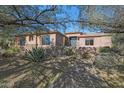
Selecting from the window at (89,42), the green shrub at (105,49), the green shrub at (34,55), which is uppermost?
the window at (89,42)

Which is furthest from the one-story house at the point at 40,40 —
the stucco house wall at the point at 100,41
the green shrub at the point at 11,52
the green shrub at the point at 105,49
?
the green shrub at the point at 105,49

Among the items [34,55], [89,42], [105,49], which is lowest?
[34,55]

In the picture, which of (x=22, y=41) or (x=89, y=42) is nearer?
(x=22, y=41)

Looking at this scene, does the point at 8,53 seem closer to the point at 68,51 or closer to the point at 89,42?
the point at 68,51

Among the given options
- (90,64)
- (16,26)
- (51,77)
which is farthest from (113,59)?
(16,26)

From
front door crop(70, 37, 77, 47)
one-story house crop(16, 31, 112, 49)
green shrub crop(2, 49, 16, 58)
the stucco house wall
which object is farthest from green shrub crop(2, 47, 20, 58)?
the stucco house wall

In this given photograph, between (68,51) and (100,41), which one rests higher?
(100,41)

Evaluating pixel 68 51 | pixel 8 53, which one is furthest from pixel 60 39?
pixel 8 53

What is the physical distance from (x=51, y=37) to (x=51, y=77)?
74cm

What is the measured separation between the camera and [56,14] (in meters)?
5.01

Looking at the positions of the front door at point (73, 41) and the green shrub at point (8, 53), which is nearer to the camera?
the green shrub at point (8, 53)

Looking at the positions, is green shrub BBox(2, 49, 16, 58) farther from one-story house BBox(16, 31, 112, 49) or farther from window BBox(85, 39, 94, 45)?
window BBox(85, 39, 94, 45)

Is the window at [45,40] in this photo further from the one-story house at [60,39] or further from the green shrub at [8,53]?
the green shrub at [8,53]

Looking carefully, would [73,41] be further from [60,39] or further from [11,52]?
[11,52]
